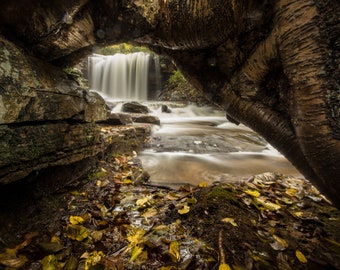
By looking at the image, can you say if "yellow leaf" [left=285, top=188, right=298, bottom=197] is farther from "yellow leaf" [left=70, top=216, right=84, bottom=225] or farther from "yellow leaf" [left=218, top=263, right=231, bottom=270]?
"yellow leaf" [left=70, top=216, right=84, bottom=225]

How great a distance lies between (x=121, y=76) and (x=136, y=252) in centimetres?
2017

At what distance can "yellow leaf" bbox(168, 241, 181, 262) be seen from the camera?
4.82 feet

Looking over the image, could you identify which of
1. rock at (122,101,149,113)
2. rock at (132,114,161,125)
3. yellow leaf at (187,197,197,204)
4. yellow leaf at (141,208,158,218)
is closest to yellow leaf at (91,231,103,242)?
yellow leaf at (141,208,158,218)

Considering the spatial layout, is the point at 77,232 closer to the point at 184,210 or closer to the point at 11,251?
the point at 11,251

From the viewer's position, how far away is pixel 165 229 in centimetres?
179

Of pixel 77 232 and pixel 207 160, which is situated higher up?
pixel 77 232

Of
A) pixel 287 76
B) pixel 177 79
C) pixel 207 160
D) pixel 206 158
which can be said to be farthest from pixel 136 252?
pixel 177 79

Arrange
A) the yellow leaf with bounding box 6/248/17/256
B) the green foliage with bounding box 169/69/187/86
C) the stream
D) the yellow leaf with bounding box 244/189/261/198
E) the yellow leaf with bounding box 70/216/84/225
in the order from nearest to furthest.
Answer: the yellow leaf with bounding box 6/248/17/256 → the yellow leaf with bounding box 70/216/84/225 → the yellow leaf with bounding box 244/189/261/198 → the stream → the green foliage with bounding box 169/69/187/86

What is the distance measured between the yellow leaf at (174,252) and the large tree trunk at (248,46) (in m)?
1.23

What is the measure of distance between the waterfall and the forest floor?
17.8 meters

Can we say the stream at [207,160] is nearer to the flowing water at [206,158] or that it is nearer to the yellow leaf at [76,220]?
the flowing water at [206,158]

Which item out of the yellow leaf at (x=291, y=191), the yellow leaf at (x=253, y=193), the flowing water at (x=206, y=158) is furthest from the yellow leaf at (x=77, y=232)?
the yellow leaf at (x=291, y=191)

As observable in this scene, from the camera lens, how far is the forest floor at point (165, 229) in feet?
4.80

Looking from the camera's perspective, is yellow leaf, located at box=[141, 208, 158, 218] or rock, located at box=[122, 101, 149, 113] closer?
yellow leaf, located at box=[141, 208, 158, 218]
